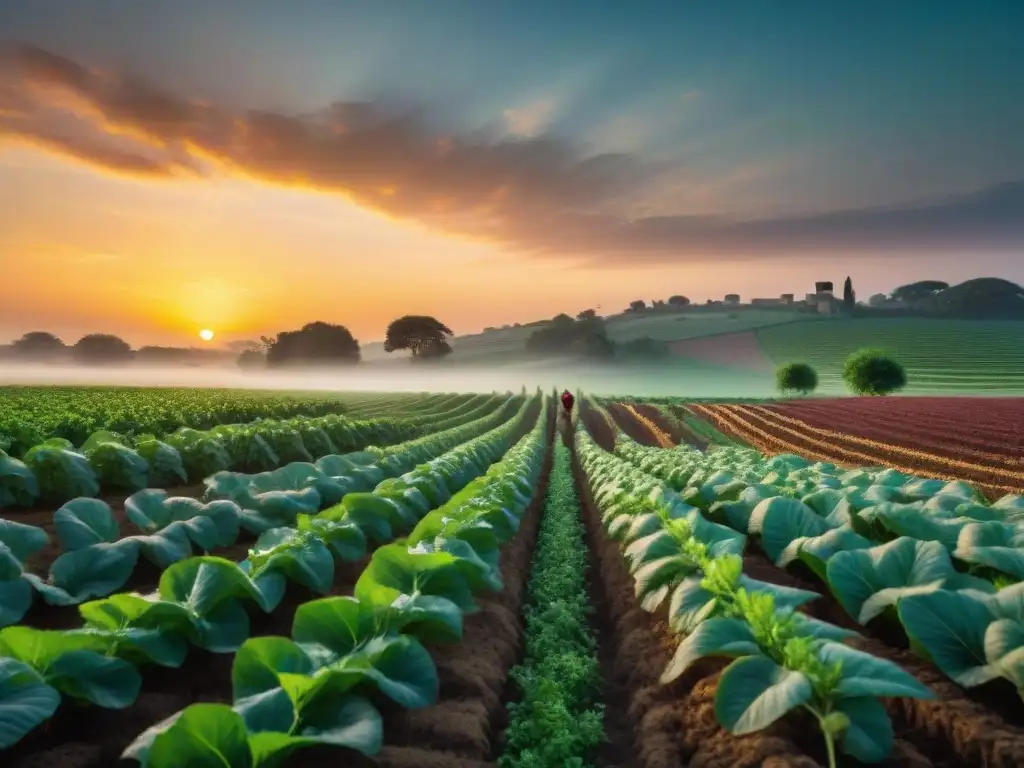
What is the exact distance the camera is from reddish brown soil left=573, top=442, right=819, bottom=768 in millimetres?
2826

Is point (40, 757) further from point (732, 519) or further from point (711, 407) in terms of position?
point (711, 407)

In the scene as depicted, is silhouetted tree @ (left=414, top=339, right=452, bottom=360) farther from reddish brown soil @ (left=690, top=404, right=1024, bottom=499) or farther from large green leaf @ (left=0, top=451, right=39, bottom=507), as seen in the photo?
large green leaf @ (left=0, top=451, right=39, bottom=507)

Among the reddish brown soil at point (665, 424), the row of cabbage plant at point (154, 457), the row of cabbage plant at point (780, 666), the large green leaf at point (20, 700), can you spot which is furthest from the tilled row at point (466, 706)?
the reddish brown soil at point (665, 424)

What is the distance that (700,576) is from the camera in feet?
14.0

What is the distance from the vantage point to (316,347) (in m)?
→ 120

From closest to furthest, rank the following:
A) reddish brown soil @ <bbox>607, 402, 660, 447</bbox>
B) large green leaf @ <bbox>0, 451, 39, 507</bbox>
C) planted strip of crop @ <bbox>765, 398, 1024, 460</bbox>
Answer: large green leaf @ <bbox>0, 451, 39, 507</bbox> < planted strip of crop @ <bbox>765, 398, 1024, 460</bbox> < reddish brown soil @ <bbox>607, 402, 660, 447</bbox>

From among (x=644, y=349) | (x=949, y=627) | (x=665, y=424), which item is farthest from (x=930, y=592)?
(x=644, y=349)

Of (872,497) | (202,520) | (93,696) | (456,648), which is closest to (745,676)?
(456,648)

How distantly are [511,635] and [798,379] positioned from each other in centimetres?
6586

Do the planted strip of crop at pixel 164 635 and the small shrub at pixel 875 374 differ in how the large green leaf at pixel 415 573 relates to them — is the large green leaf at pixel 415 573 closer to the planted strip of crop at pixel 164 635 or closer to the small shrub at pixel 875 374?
the planted strip of crop at pixel 164 635

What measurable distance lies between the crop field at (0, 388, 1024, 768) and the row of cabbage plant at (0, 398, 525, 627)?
2 cm

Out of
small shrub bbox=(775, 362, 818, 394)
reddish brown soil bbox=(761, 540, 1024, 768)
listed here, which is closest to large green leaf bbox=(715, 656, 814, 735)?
reddish brown soil bbox=(761, 540, 1024, 768)

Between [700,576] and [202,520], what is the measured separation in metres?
4.45

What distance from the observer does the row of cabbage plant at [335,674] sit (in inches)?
92.7
